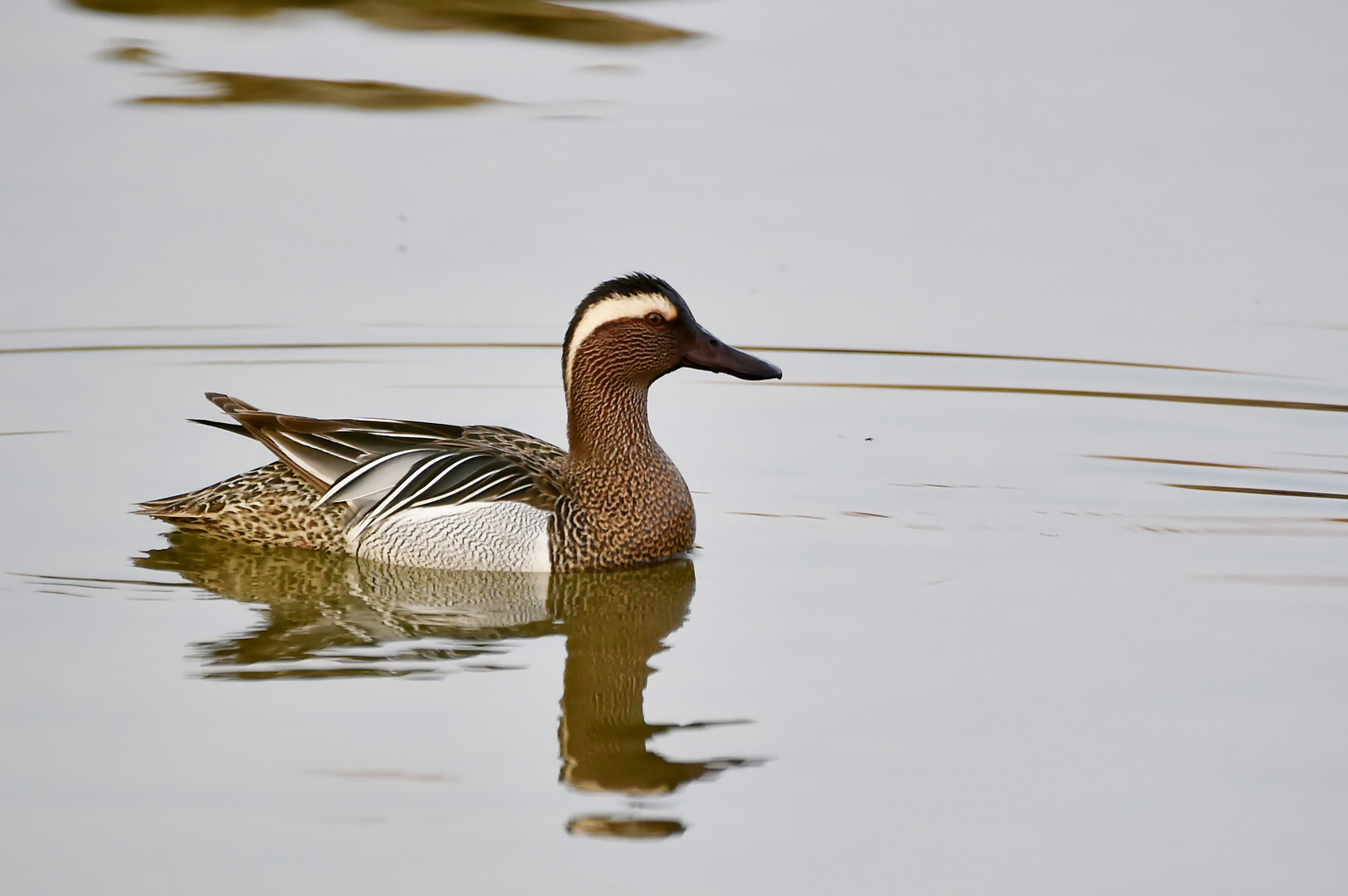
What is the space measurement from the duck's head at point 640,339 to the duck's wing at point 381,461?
19.5 inches

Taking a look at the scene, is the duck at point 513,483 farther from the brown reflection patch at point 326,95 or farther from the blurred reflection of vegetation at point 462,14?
the blurred reflection of vegetation at point 462,14

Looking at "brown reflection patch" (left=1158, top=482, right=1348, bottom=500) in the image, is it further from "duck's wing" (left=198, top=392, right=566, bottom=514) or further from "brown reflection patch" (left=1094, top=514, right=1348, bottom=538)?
"duck's wing" (left=198, top=392, right=566, bottom=514)

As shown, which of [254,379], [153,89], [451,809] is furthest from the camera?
[153,89]

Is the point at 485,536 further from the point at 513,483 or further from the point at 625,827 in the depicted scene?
the point at 625,827

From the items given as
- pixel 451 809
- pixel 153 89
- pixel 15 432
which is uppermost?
pixel 153 89

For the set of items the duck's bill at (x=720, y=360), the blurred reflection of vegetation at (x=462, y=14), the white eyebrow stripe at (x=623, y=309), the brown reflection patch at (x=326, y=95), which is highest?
the blurred reflection of vegetation at (x=462, y=14)

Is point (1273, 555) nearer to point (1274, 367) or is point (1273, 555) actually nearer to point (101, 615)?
point (1274, 367)

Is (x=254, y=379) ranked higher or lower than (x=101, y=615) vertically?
higher

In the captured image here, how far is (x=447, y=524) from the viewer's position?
8.48m

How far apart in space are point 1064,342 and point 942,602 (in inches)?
161

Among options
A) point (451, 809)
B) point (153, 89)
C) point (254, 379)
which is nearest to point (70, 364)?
point (254, 379)

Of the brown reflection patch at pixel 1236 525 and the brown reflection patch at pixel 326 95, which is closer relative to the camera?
the brown reflection patch at pixel 1236 525

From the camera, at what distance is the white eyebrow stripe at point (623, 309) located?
28.2 ft

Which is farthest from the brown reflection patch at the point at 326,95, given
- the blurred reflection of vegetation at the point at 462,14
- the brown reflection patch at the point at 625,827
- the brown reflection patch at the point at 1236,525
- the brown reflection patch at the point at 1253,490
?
the brown reflection patch at the point at 625,827
